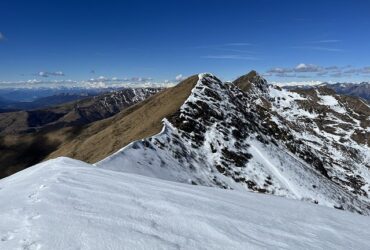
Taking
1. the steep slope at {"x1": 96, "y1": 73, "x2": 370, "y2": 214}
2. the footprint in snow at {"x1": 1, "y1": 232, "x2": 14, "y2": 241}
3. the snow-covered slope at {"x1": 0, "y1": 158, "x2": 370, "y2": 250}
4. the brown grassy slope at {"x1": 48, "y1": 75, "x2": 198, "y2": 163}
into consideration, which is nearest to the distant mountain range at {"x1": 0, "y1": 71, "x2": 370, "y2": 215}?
the steep slope at {"x1": 96, "y1": 73, "x2": 370, "y2": 214}

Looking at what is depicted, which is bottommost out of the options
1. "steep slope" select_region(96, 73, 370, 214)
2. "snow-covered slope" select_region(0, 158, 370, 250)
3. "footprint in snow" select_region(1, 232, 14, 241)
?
"steep slope" select_region(96, 73, 370, 214)

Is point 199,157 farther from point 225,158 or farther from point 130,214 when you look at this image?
point 130,214

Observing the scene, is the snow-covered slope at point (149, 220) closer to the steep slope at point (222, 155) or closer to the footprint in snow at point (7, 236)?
the footprint in snow at point (7, 236)

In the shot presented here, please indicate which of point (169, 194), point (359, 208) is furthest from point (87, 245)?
point (359, 208)

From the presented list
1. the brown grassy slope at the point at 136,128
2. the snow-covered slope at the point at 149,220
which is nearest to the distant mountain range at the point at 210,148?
the brown grassy slope at the point at 136,128

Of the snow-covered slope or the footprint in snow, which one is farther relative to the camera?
the snow-covered slope

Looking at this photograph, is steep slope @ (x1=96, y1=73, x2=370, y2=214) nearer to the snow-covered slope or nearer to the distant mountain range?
the distant mountain range
